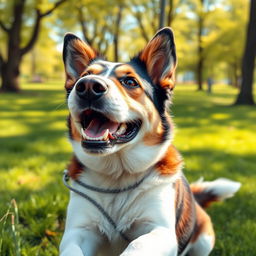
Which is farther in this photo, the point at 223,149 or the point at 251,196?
the point at 223,149

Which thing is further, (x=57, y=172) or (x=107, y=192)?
(x=57, y=172)

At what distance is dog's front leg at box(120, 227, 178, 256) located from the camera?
1982mm

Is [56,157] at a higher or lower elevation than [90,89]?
lower

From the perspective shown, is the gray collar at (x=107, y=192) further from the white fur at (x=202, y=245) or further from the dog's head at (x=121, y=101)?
the white fur at (x=202, y=245)

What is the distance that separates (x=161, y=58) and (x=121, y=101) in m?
0.59

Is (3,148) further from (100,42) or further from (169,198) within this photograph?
(100,42)

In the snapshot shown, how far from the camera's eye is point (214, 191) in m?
3.40

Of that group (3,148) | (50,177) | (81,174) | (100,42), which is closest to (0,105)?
(3,148)

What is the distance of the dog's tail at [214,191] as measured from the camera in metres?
3.37

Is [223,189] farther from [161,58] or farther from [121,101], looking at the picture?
[121,101]

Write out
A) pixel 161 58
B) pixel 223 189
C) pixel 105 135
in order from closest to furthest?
pixel 105 135
pixel 161 58
pixel 223 189

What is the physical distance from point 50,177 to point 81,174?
2.48 meters

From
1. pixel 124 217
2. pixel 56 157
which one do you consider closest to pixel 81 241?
pixel 124 217

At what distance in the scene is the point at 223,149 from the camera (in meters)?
6.96
